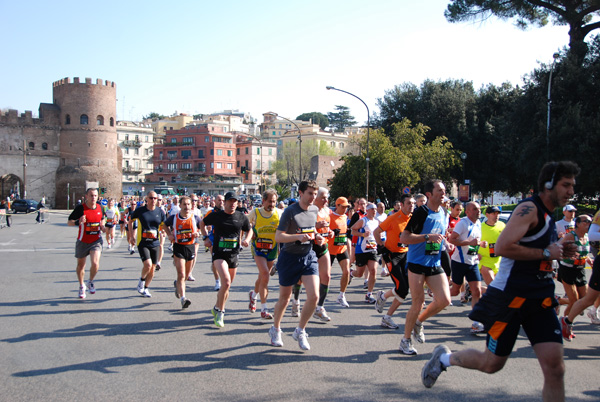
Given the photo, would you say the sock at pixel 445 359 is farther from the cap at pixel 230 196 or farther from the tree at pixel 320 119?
the tree at pixel 320 119

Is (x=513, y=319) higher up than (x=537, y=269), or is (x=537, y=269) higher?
(x=537, y=269)

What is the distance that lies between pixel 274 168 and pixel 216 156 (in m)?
12.5

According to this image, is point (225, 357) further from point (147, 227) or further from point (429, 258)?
point (147, 227)

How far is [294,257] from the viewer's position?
245 inches

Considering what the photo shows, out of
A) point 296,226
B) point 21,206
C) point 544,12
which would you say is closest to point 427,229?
point 296,226

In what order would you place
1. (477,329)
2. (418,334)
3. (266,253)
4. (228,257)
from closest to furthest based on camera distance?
(418,334) < (477,329) < (228,257) < (266,253)

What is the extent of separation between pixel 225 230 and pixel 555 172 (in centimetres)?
494

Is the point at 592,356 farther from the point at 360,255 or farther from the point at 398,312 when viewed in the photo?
the point at 360,255

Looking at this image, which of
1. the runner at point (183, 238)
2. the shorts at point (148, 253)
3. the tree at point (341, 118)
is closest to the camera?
the runner at point (183, 238)

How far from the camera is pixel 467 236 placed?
25.8ft

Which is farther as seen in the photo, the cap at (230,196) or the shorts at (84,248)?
the shorts at (84,248)

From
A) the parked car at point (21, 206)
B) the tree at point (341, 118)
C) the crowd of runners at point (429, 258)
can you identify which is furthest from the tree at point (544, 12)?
the tree at point (341, 118)

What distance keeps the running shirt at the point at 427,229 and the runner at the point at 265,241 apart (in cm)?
257

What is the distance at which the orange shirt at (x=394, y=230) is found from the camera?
8156mm
